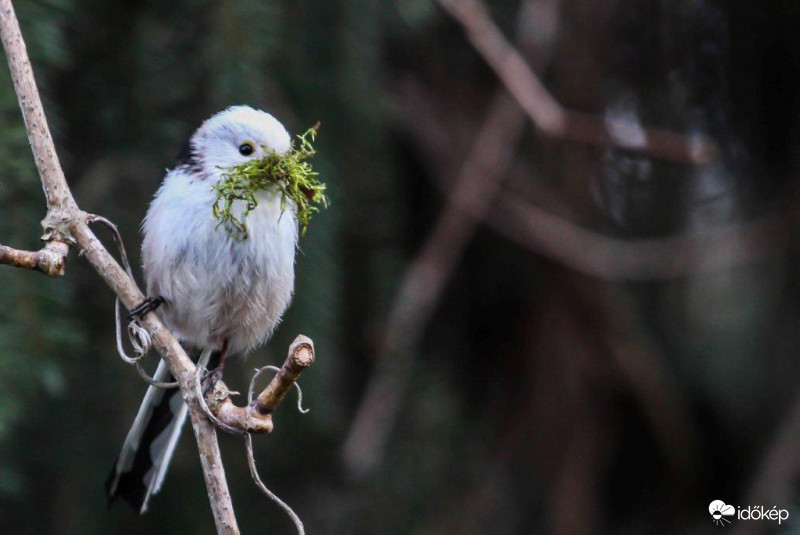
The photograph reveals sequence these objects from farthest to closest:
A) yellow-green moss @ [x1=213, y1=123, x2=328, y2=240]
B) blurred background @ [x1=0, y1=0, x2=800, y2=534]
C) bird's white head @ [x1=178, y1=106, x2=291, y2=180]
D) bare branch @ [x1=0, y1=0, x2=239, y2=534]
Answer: blurred background @ [x1=0, y1=0, x2=800, y2=534], bird's white head @ [x1=178, y1=106, x2=291, y2=180], yellow-green moss @ [x1=213, y1=123, x2=328, y2=240], bare branch @ [x1=0, y1=0, x2=239, y2=534]

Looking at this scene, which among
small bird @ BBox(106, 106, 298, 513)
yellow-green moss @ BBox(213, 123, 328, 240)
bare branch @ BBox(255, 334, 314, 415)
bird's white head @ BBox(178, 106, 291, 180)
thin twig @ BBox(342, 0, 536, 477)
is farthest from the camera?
thin twig @ BBox(342, 0, 536, 477)

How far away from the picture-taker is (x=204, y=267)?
Result: 1.63 metres

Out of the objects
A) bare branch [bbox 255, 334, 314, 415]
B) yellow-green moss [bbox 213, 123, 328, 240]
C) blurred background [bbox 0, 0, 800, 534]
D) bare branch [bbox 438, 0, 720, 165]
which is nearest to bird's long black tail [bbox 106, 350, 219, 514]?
blurred background [bbox 0, 0, 800, 534]

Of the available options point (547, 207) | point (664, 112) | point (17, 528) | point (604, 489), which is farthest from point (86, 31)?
point (604, 489)

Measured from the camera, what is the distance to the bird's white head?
4.89ft

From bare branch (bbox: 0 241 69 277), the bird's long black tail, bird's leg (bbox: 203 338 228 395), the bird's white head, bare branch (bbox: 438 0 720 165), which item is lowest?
the bird's long black tail

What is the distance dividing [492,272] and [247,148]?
1.32m

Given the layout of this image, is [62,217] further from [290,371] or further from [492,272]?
[492,272]

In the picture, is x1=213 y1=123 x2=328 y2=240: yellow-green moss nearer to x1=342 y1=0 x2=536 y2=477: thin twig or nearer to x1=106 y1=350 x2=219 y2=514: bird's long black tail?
x1=106 y1=350 x2=219 y2=514: bird's long black tail

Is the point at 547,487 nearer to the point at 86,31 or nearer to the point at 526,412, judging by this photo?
the point at 526,412

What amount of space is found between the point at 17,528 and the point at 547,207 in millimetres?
1596

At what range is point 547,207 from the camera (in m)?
2.67

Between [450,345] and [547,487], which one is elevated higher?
[450,345]

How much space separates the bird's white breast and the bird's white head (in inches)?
1.3
